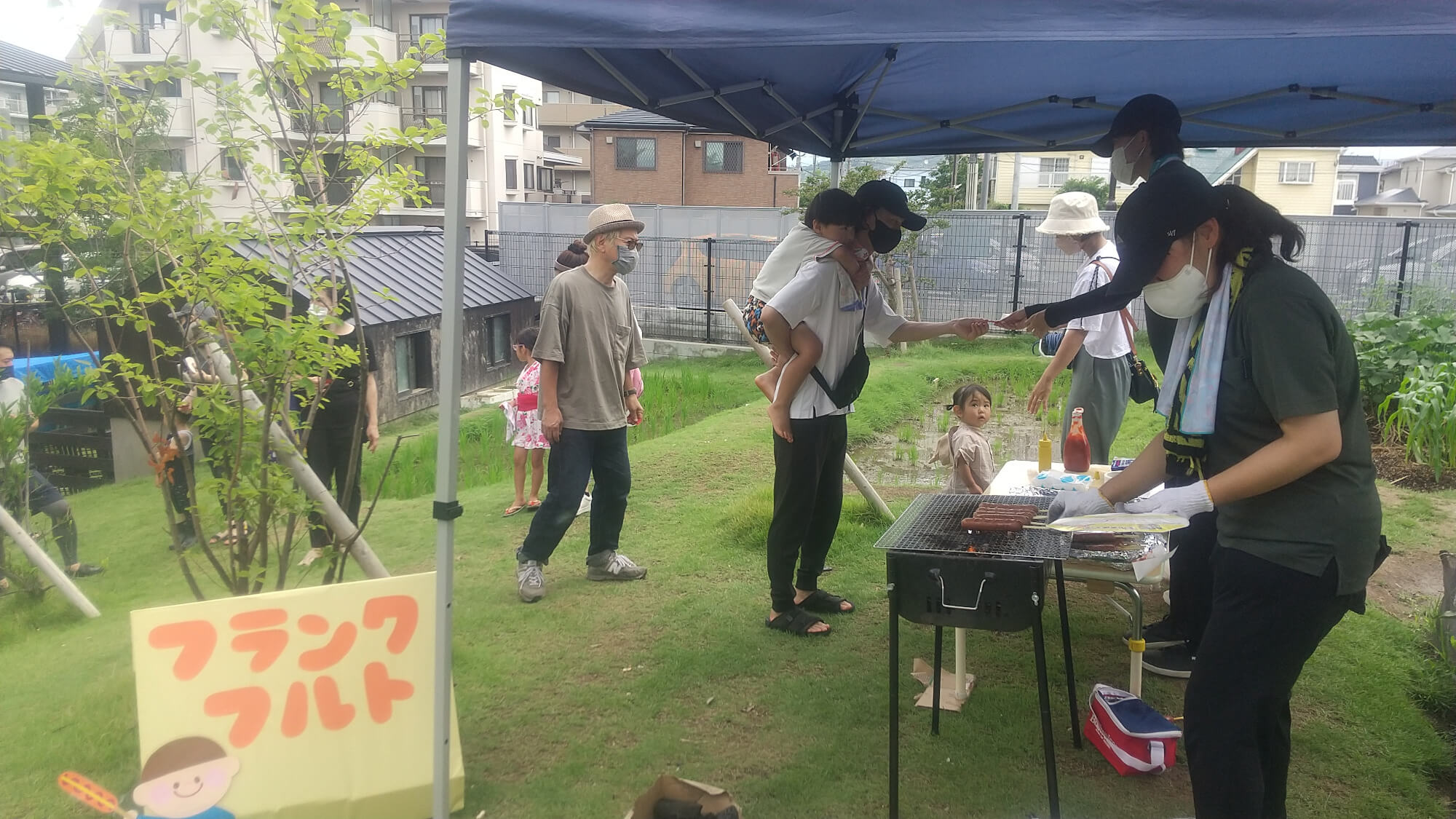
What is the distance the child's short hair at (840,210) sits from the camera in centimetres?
357

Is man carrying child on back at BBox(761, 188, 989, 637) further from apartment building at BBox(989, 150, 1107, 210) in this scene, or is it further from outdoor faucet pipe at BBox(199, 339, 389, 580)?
apartment building at BBox(989, 150, 1107, 210)

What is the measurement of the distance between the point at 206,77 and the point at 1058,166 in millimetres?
36149

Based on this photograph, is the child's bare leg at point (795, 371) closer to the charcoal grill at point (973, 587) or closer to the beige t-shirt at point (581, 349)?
the charcoal grill at point (973, 587)

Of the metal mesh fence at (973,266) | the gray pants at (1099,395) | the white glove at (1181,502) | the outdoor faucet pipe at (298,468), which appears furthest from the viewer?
the metal mesh fence at (973,266)

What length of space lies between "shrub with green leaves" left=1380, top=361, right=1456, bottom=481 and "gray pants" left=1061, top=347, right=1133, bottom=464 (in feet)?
10.2

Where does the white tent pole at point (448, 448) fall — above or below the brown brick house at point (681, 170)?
below

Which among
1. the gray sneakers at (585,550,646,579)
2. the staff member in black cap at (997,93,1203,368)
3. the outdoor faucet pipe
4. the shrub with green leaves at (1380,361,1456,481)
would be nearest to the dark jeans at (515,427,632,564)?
the gray sneakers at (585,550,646,579)

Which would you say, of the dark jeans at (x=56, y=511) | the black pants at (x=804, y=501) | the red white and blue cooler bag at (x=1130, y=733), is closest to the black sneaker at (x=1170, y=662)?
the red white and blue cooler bag at (x=1130, y=733)

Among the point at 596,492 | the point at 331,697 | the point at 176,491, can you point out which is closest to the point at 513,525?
the point at 596,492

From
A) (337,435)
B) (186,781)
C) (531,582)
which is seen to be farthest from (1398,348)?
(186,781)

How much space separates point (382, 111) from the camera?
24.2m

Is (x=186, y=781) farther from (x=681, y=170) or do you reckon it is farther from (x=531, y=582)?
(x=681, y=170)

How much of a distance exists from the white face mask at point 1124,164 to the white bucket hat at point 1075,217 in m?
1.72

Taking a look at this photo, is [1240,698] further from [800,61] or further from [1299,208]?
[1299,208]
